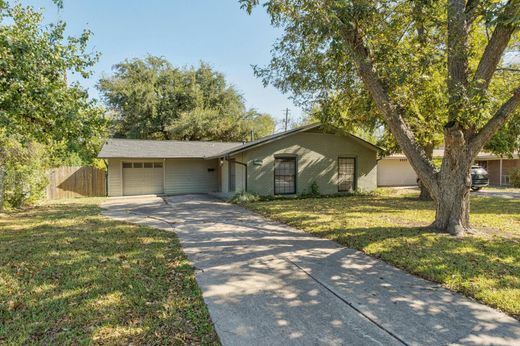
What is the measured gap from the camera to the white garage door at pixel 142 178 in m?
16.2

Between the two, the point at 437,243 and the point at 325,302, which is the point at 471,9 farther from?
the point at 325,302

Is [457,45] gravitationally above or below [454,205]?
above

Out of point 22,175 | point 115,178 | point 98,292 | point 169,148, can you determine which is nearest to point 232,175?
point 169,148

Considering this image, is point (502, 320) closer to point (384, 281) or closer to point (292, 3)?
point (384, 281)

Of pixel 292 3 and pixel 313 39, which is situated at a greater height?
pixel 292 3


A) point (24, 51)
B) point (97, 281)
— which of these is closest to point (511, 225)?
point (97, 281)

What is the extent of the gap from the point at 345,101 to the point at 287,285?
8.53m

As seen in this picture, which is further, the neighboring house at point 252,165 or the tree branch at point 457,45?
the neighboring house at point 252,165

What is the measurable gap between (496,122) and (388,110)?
2.09 metres

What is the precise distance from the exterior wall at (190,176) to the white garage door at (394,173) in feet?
43.1

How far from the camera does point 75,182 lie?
16.6 m

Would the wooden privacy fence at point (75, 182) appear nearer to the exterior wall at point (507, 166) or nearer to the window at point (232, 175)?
the window at point (232, 175)

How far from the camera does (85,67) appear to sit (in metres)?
7.98

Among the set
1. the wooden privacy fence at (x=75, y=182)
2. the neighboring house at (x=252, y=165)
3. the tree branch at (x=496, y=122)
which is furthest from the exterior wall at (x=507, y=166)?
the wooden privacy fence at (x=75, y=182)
